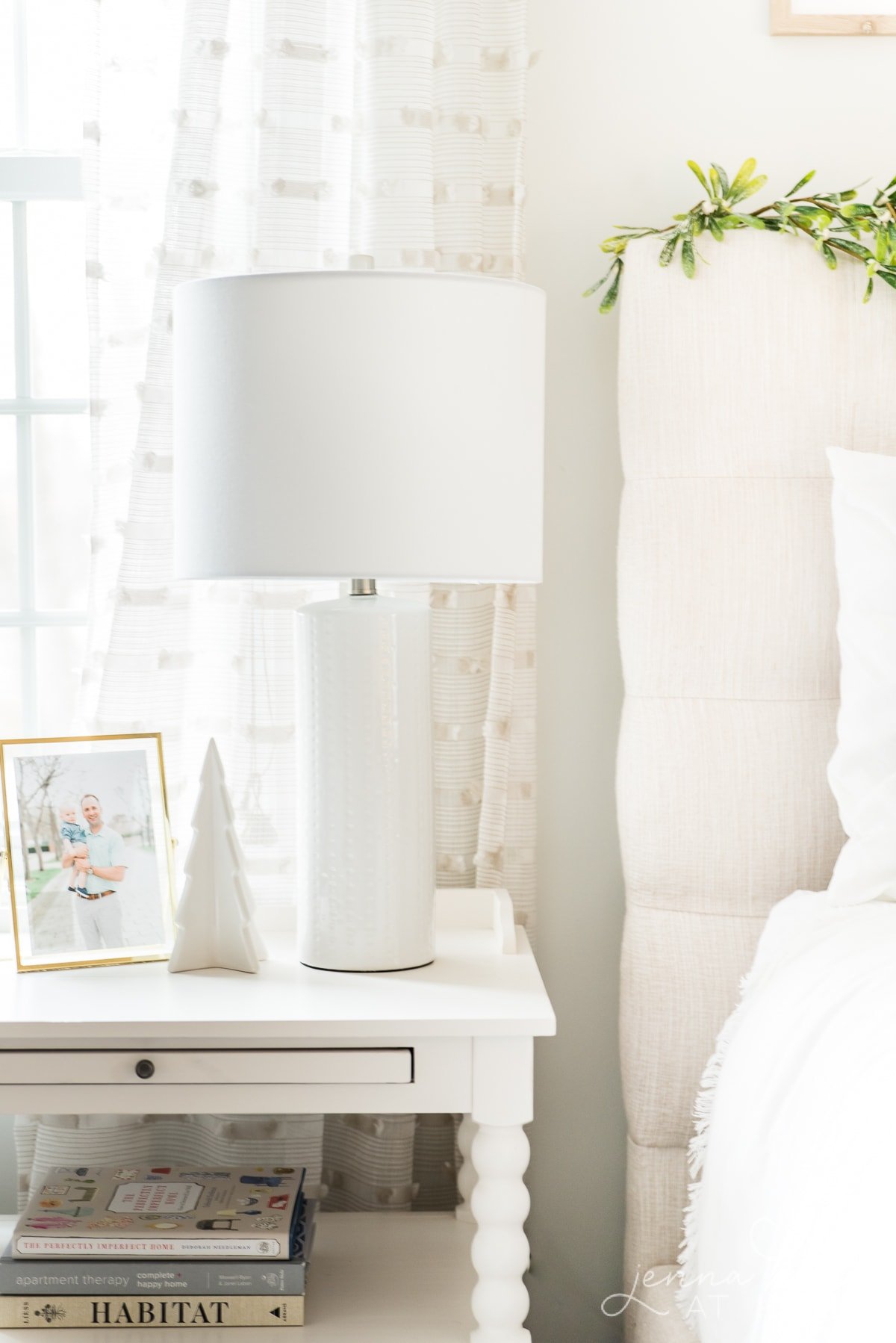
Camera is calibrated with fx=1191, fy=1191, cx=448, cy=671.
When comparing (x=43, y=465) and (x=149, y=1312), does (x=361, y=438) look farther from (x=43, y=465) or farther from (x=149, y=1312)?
(x=149, y=1312)

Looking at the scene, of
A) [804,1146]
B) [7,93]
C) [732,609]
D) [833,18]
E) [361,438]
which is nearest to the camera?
[804,1146]

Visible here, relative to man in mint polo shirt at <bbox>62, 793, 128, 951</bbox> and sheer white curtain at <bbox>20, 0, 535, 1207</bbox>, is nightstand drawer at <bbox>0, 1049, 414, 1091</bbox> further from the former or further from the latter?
sheer white curtain at <bbox>20, 0, 535, 1207</bbox>

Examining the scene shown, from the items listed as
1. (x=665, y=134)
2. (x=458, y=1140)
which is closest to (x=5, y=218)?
(x=665, y=134)

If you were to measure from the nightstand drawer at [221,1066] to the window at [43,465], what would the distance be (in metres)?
0.68

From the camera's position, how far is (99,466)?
150 cm

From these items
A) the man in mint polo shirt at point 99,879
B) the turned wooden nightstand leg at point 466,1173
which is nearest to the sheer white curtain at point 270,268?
the turned wooden nightstand leg at point 466,1173

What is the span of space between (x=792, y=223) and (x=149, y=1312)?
1.41m

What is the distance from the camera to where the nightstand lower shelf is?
1206mm

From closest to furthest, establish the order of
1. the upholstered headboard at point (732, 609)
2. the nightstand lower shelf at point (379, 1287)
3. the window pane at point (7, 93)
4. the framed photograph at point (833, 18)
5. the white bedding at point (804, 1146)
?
the white bedding at point (804, 1146)
the nightstand lower shelf at point (379, 1287)
the upholstered headboard at point (732, 609)
the framed photograph at point (833, 18)
the window pane at point (7, 93)

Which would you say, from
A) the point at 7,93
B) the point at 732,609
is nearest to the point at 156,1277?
the point at 732,609

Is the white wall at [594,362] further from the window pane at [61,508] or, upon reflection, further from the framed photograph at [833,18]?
the window pane at [61,508]

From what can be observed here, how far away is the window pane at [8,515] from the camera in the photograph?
5.69 ft

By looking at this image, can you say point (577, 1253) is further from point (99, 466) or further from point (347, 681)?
point (99, 466)

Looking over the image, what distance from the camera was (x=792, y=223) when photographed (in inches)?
56.7
